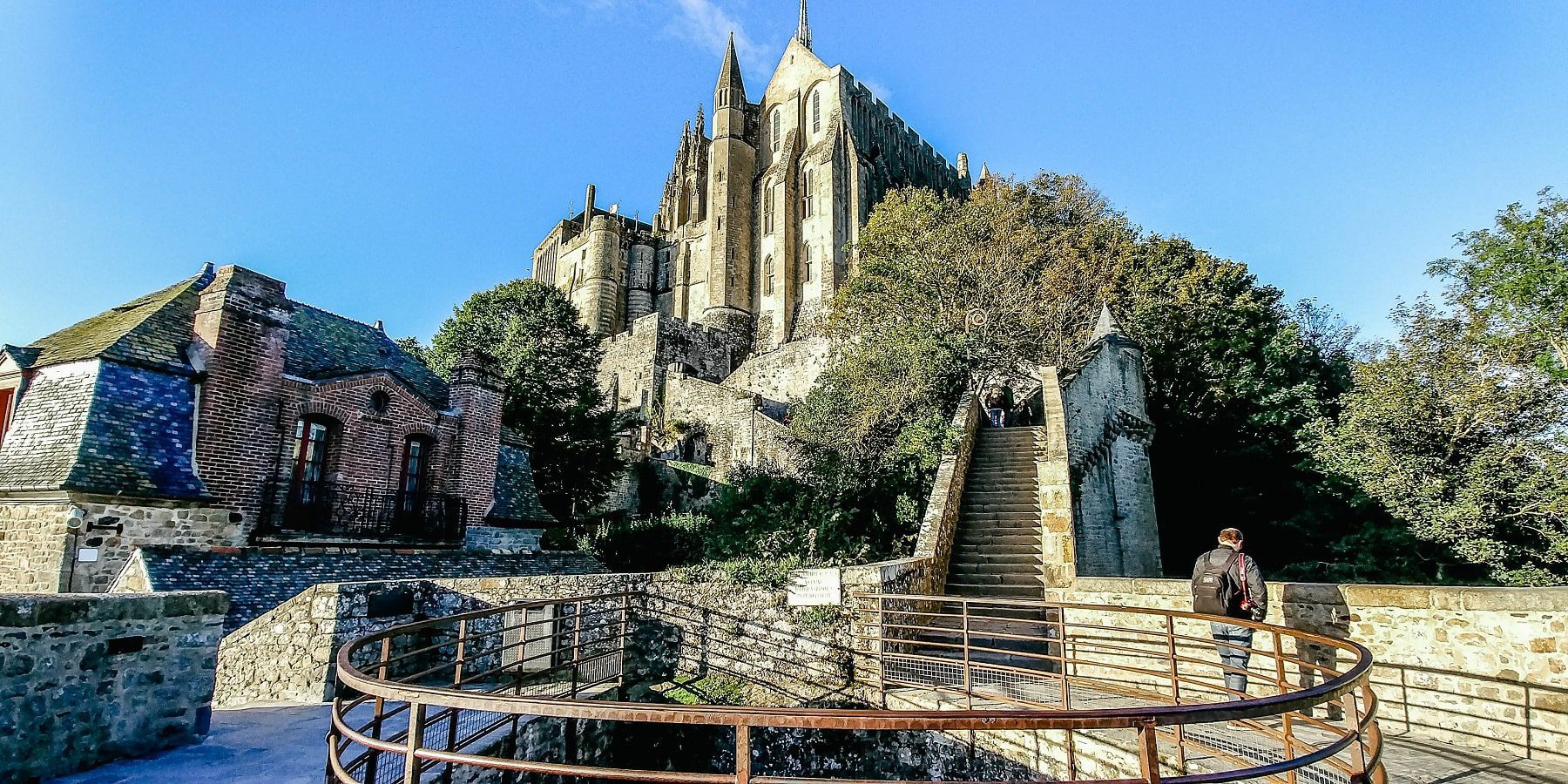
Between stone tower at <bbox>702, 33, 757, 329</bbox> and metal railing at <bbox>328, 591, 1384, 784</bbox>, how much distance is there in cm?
3717

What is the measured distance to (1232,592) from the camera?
6652 millimetres

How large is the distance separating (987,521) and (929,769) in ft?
23.1

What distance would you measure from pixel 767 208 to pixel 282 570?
41.3 metres

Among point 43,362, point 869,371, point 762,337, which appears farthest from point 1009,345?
point 762,337

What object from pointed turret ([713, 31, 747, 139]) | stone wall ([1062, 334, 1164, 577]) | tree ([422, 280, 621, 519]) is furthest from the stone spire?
stone wall ([1062, 334, 1164, 577])

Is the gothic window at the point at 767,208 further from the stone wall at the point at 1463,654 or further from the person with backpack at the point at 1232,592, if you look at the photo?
the stone wall at the point at 1463,654

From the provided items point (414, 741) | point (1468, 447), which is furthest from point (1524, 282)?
point (414, 741)

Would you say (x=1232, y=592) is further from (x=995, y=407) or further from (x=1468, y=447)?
(x=995, y=407)

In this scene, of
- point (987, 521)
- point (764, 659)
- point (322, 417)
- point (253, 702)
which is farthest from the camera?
point (987, 521)

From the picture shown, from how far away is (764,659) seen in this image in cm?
1012

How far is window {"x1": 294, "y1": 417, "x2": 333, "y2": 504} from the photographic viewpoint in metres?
12.4

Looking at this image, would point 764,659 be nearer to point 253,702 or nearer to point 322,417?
point 253,702

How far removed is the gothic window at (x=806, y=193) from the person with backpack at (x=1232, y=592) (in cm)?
4210

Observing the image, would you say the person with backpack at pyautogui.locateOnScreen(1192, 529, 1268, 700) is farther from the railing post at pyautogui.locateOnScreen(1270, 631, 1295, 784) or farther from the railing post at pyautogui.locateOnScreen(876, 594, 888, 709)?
the railing post at pyautogui.locateOnScreen(876, 594, 888, 709)
